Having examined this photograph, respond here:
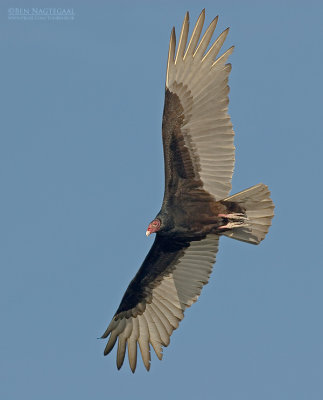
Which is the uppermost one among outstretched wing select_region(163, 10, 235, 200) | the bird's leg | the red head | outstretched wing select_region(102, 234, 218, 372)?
outstretched wing select_region(163, 10, 235, 200)

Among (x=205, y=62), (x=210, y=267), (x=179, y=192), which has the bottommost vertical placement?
(x=210, y=267)

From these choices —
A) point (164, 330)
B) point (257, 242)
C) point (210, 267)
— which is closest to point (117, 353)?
point (164, 330)

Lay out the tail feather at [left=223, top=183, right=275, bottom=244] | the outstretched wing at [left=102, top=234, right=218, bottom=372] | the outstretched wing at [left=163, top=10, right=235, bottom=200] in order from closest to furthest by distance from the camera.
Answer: the outstretched wing at [left=163, top=10, right=235, bottom=200] → the tail feather at [left=223, top=183, right=275, bottom=244] → the outstretched wing at [left=102, top=234, right=218, bottom=372]

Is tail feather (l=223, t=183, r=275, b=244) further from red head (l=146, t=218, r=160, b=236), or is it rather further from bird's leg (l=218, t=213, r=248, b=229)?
red head (l=146, t=218, r=160, b=236)

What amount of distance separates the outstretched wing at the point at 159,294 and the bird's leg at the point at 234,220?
41 centimetres

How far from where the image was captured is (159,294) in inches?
452

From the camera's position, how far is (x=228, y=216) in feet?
34.7

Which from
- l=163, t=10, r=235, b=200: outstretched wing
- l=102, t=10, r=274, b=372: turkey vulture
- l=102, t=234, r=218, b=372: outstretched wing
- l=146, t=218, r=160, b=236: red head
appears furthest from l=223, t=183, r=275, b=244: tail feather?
l=146, t=218, r=160, b=236: red head

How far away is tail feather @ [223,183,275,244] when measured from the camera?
10.5 m

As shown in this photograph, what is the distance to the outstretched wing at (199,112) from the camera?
33.8 ft

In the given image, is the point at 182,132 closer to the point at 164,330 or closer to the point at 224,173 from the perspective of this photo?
the point at 224,173

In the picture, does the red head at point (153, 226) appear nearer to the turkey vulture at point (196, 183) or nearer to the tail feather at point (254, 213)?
the turkey vulture at point (196, 183)

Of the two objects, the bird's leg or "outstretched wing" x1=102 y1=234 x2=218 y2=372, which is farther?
"outstretched wing" x1=102 y1=234 x2=218 y2=372

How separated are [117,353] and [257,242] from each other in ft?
7.43
